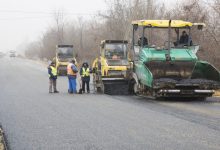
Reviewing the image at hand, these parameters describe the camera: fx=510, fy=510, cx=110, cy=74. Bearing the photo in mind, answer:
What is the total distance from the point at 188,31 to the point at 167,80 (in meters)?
2.93

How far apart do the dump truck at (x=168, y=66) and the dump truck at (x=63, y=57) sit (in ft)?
69.2

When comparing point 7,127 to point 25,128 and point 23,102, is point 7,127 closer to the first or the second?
point 25,128

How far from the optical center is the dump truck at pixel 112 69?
70.8ft

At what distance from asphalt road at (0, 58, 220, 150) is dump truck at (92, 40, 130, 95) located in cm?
390

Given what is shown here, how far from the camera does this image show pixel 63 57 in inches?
1618

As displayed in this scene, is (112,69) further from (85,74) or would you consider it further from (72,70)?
(72,70)

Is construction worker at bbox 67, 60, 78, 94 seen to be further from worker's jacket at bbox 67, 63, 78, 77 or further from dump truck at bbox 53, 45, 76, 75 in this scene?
dump truck at bbox 53, 45, 76, 75

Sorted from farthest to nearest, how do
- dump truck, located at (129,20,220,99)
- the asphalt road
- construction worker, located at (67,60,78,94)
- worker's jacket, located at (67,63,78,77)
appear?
worker's jacket, located at (67,63,78,77) < construction worker, located at (67,60,78,94) < dump truck, located at (129,20,220,99) < the asphalt road

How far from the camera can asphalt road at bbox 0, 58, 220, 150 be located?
922cm

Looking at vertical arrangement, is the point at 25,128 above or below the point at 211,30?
below

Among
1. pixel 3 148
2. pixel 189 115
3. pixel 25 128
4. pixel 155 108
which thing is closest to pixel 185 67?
pixel 155 108

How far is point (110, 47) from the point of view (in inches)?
951

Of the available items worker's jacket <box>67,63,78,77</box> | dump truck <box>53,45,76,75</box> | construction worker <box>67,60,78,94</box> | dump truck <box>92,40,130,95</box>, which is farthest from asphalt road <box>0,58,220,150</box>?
dump truck <box>53,45,76,75</box>

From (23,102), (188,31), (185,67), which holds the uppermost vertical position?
(188,31)
